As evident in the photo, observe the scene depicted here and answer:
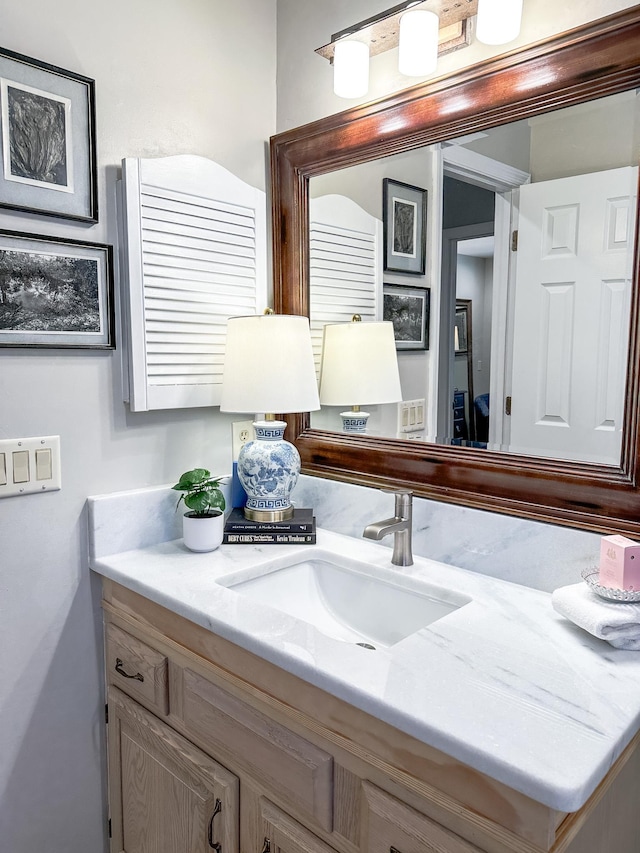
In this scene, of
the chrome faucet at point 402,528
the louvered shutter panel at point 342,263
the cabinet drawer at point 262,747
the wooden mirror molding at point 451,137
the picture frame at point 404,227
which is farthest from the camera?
the louvered shutter panel at point 342,263

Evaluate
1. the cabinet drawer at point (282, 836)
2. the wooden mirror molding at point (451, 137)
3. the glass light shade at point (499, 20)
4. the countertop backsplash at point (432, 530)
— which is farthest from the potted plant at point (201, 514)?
the glass light shade at point (499, 20)

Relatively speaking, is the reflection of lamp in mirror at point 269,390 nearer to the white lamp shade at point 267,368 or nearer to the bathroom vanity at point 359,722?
the white lamp shade at point 267,368

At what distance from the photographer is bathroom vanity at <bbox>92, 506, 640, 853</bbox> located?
0.75 meters

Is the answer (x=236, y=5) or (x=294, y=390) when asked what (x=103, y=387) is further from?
(x=236, y=5)

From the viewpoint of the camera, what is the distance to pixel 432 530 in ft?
4.60

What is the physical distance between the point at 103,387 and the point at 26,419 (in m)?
0.19

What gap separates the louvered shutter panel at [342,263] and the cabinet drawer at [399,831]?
1031 millimetres

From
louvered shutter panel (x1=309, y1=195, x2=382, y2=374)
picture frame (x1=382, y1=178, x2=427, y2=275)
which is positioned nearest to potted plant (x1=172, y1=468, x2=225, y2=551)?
louvered shutter panel (x1=309, y1=195, x2=382, y2=374)

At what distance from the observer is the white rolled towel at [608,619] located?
3.15 ft

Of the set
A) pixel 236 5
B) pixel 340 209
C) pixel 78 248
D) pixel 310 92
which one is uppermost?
pixel 236 5

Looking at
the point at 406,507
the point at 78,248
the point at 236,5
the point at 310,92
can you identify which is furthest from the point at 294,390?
the point at 236,5

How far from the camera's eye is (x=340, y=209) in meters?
1.60

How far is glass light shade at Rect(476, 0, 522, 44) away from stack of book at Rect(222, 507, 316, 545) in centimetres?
112

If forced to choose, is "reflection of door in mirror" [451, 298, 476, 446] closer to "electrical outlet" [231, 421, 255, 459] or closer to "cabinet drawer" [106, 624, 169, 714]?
"electrical outlet" [231, 421, 255, 459]
